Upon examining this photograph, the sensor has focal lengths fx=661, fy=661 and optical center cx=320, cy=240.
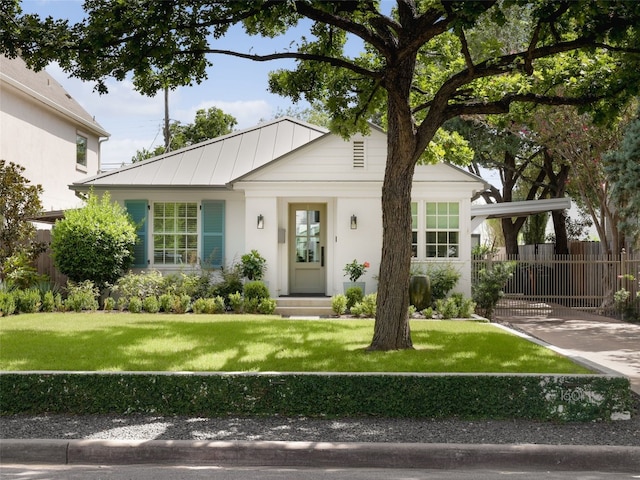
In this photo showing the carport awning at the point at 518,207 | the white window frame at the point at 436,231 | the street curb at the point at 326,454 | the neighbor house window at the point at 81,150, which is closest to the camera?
the street curb at the point at 326,454

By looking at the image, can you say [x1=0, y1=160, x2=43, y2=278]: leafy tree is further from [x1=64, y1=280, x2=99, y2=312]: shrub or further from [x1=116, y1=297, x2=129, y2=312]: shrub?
[x1=116, y1=297, x2=129, y2=312]: shrub

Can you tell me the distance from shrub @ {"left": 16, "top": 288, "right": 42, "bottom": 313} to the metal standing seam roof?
341 centimetres

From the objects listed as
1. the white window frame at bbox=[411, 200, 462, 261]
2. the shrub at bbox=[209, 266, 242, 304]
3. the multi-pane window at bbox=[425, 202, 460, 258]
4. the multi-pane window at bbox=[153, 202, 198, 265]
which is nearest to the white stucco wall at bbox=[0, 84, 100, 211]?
the multi-pane window at bbox=[153, 202, 198, 265]

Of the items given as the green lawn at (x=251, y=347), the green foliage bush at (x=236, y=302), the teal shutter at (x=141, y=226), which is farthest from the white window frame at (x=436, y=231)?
the teal shutter at (x=141, y=226)

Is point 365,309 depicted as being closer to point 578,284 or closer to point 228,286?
point 228,286

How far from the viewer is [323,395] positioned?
7.33 m

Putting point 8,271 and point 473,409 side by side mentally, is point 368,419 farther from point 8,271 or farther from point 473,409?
point 8,271

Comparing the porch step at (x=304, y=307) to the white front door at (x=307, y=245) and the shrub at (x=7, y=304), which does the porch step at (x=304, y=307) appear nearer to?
the white front door at (x=307, y=245)

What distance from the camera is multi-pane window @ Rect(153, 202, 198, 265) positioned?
59.3ft

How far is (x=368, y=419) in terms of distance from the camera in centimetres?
729

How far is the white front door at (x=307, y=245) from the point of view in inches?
717

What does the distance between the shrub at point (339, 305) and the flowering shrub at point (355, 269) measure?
3.55 ft

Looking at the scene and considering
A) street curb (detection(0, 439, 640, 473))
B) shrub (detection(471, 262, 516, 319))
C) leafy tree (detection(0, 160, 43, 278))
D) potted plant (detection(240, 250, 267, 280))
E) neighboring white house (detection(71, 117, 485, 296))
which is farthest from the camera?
neighboring white house (detection(71, 117, 485, 296))

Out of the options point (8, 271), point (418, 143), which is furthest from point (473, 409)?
point (8, 271)
